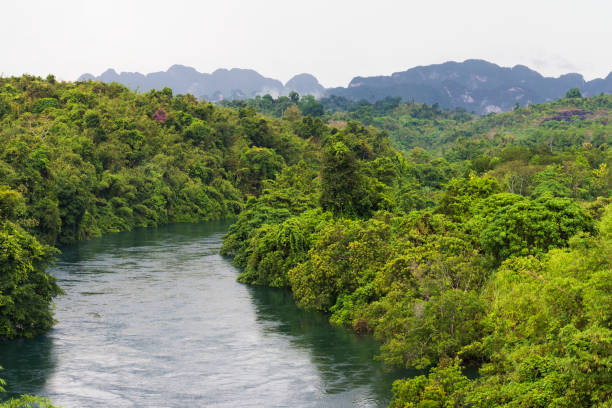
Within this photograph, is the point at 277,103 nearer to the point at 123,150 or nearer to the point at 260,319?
the point at 123,150

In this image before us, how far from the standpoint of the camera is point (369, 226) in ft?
105

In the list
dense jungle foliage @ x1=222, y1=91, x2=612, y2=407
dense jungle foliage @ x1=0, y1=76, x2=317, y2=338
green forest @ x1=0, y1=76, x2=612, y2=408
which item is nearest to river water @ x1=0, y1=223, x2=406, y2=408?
green forest @ x1=0, y1=76, x2=612, y2=408

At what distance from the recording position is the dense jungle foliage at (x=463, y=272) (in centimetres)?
1595

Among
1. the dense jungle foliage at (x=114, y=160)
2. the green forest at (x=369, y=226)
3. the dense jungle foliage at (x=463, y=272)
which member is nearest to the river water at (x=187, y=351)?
the green forest at (x=369, y=226)

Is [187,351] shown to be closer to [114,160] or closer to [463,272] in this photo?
[463,272]

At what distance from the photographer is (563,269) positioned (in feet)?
60.2

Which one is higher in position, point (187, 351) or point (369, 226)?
point (369, 226)

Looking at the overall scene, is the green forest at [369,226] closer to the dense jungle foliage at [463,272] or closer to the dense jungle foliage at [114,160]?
the dense jungle foliage at [463,272]

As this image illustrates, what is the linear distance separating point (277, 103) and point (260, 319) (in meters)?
118

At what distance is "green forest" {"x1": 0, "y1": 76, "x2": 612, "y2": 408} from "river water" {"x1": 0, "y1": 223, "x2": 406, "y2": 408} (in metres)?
1.56

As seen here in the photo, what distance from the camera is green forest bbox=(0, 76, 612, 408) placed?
17.4m

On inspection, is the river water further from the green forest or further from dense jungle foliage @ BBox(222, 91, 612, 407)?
dense jungle foliage @ BBox(222, 91, 612, 407)

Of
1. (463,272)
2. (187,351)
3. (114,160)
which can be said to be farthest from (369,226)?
(114,160)

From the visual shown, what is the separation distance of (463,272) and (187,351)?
11.1 m
